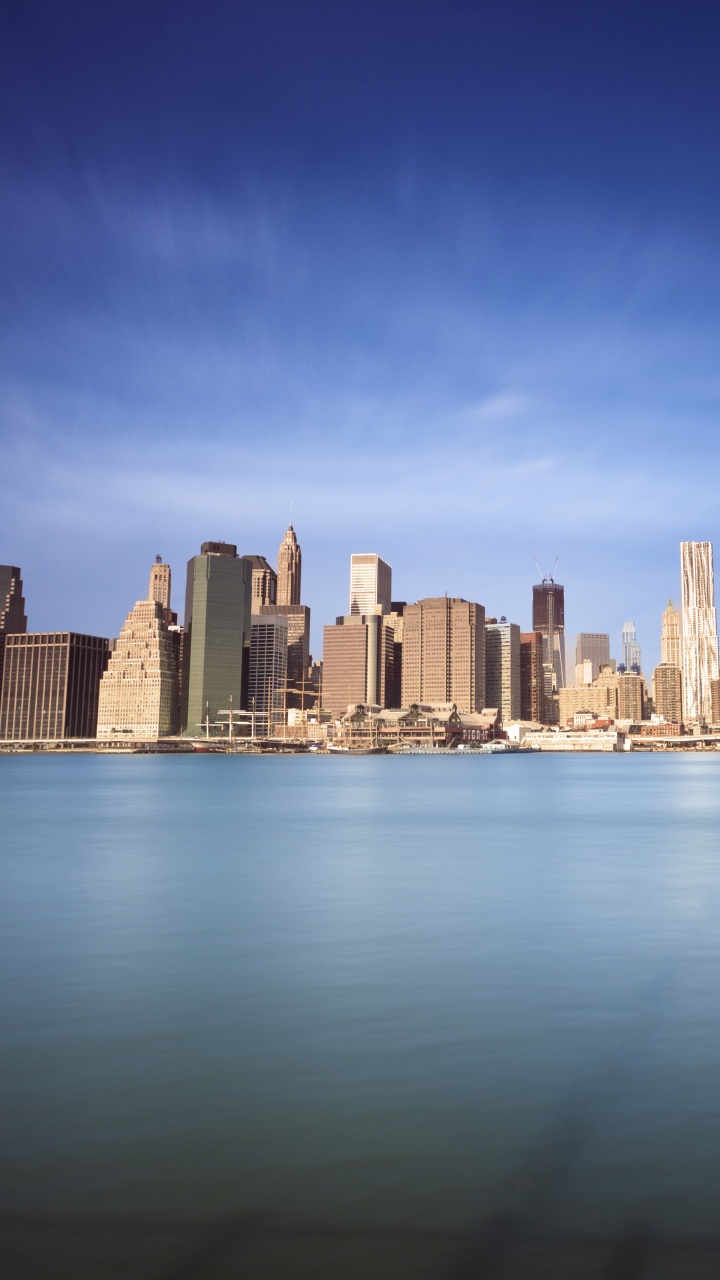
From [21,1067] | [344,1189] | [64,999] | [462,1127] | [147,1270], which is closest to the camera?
[147,1270]

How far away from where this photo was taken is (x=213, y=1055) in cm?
1466

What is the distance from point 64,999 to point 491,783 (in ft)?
389

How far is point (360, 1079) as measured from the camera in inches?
532

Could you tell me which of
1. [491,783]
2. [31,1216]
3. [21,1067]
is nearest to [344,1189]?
[31,1216]

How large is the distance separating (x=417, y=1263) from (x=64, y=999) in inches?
453

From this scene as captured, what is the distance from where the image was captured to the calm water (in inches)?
354

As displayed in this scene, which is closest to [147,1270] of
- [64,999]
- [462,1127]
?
[462,1127]

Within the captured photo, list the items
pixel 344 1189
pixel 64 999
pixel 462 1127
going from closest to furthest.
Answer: pixel 344 1189, pixel 462 1127, pixel 64 999

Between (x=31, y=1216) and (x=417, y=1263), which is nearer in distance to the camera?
(x=417, y=1263)

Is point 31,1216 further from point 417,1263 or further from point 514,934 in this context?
point 514,934

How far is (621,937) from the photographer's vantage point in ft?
81.4

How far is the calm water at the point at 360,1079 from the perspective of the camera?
8.98 meters

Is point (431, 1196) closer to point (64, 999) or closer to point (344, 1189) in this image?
point (344, 1189)

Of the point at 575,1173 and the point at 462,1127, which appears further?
the point at 462,1127
